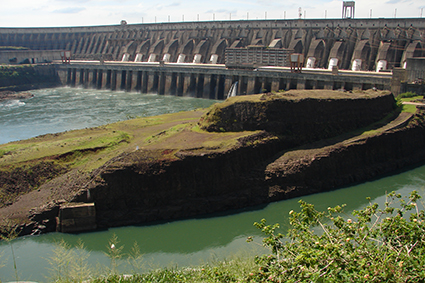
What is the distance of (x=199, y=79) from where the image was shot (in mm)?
66562

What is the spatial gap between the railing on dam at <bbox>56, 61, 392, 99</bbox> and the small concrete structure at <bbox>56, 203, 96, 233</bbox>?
3552cm

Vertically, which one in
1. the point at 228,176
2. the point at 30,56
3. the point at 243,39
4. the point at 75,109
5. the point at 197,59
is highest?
the point at 243,39

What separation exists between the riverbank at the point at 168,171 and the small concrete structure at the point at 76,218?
0.46 meters

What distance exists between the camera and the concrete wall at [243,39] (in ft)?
209

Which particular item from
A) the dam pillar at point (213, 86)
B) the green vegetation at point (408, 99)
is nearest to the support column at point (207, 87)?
the dam pillar at point (213, 86)

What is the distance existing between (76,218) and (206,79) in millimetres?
45871

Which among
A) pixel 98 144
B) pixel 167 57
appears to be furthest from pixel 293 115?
pixel 167 57

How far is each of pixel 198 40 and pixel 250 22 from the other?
488 inches

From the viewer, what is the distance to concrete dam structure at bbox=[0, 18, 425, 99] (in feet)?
186

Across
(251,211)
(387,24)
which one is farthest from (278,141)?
(387,24)

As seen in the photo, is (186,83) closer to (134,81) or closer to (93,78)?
(134,81)

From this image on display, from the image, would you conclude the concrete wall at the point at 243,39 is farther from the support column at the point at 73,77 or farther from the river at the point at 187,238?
the river at the point at 187,238

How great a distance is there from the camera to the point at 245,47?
71.2 meters

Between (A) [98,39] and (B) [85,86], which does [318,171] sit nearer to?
(B) [85,86]
